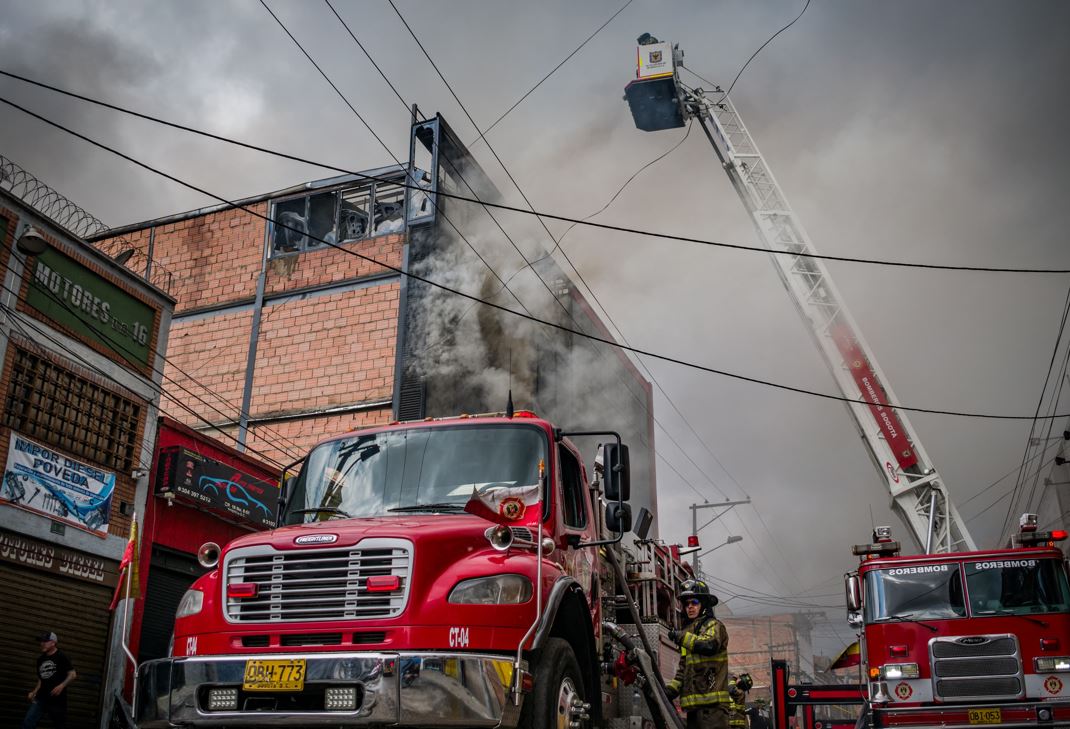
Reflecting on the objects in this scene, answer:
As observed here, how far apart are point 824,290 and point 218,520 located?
11.6 m

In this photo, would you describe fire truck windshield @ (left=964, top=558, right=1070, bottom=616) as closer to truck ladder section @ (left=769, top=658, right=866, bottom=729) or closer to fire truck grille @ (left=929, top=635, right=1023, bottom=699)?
fire truck grille @ (left=929, top=635, right=1023, bottom=699)

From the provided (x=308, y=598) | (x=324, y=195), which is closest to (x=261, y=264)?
(x=324, y=195)

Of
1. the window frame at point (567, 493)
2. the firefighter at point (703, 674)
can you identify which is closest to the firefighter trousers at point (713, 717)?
the firefighter at point (703, 674)

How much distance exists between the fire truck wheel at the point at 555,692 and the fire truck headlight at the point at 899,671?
4969 mm

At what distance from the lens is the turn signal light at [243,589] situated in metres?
5.48

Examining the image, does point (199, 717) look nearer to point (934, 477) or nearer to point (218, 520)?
point (218, 520)

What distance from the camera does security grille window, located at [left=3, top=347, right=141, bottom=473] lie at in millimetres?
12047

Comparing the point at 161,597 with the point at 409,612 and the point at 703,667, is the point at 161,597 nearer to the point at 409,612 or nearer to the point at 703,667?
the point at 703,667

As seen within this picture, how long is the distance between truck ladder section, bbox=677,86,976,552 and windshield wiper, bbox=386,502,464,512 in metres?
11.2

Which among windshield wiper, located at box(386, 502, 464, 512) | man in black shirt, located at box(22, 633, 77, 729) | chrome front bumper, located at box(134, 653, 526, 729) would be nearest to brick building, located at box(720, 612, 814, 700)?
man in black shirt, located at box(22, 633, 77, 729)

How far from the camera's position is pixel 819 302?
18.3 metres

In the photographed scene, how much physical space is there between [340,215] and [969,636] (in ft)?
52.6

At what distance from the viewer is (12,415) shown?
11.9 metres

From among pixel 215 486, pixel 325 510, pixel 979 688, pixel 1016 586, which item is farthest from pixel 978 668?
pixel 215 486
